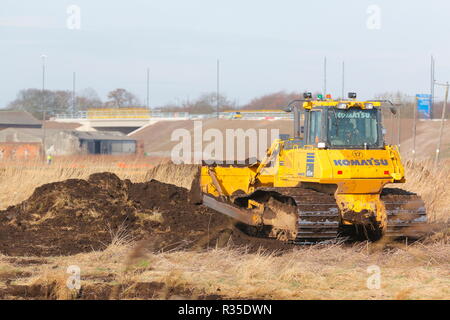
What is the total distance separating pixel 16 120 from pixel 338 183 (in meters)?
89.0

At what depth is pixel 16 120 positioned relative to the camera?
9625 cm

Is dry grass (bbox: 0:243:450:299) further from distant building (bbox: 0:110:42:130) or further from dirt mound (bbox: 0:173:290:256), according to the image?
distant building (bbox: 0:110:42:130)

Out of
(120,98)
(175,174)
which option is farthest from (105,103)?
(175,174)

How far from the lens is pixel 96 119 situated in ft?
311

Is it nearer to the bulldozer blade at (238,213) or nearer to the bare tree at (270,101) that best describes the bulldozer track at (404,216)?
the bulldozer blade at (238,213)

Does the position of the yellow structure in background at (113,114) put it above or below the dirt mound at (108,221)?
above

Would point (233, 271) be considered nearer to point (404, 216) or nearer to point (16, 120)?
point (404, 216)

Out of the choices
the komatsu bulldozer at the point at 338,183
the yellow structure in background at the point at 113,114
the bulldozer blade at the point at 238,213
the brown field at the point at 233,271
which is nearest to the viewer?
→ the brown field at the point at 233,271

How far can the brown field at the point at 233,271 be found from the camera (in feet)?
29.2

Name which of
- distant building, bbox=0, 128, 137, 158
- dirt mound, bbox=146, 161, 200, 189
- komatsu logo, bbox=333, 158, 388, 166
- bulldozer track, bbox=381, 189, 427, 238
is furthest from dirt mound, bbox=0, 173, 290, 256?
distant building, bbox=0, 128, 137, 158

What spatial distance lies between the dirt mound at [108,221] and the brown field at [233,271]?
21 centimetres

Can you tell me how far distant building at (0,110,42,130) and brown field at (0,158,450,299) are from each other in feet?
278

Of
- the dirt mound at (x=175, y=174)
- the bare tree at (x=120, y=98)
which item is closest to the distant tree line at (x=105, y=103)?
the bare tree at (x=120, y=98)

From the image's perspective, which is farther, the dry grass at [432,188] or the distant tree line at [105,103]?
the distant tree line at [105,103]
